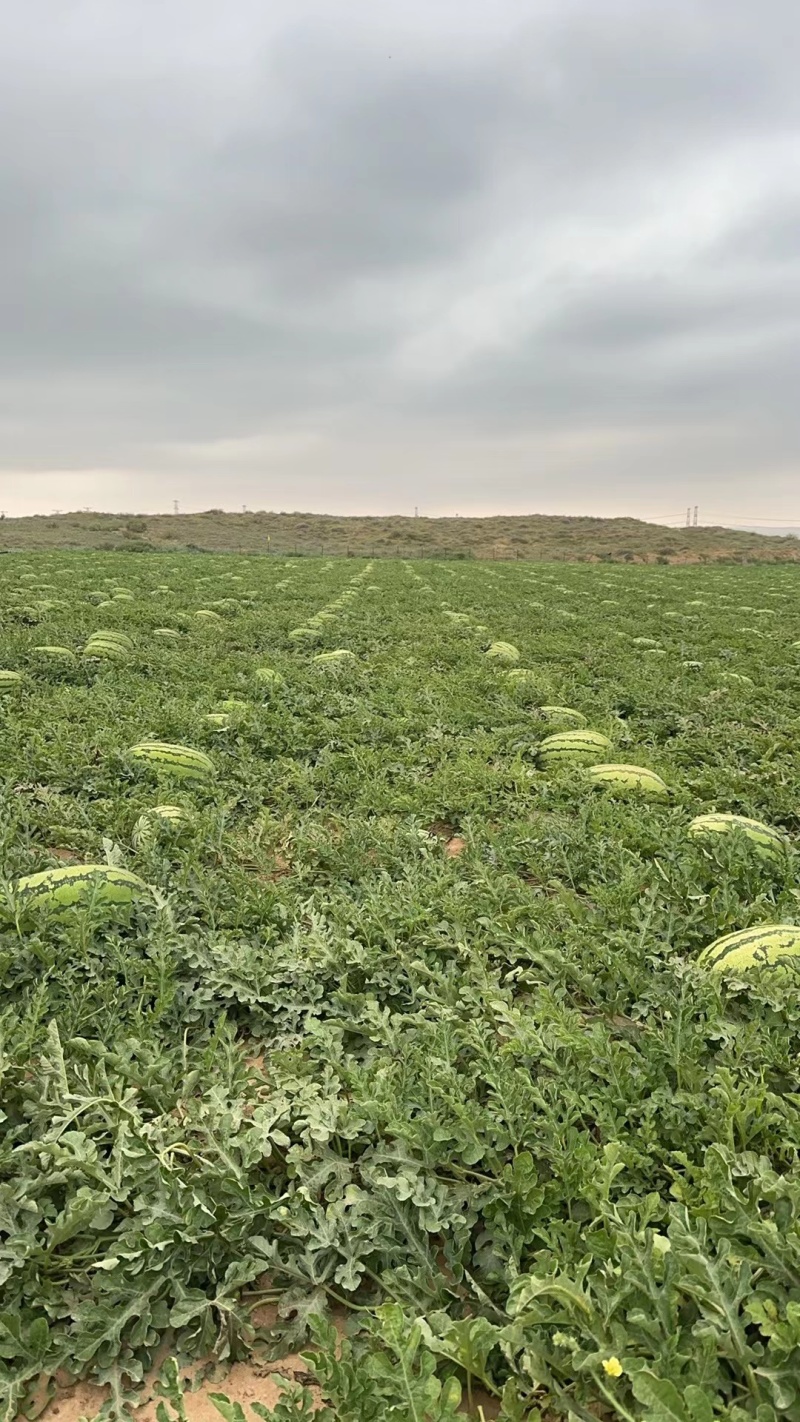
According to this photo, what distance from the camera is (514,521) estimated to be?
85.1m

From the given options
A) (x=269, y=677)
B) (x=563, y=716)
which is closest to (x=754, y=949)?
(x=563, y=716)

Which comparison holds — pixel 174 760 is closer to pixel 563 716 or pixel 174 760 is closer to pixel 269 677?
pixel 269 677

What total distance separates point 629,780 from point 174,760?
263cm

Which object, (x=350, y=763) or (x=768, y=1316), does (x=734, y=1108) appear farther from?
(x=350, y=763)

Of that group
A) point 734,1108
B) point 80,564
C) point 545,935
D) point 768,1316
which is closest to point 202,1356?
point 768,1316

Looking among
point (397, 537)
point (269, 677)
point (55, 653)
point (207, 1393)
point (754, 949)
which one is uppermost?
point (397, 537)

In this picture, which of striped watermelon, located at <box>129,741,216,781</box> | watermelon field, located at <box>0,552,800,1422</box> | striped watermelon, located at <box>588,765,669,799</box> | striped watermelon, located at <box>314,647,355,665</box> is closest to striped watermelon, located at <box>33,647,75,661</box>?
watermelon field, located at <box>0,552,800,1422</box>

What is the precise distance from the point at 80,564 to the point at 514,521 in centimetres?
7079

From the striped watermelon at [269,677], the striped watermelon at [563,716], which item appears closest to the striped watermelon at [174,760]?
the striped watermelon at [269,677]

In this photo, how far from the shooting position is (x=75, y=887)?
2.94 metres

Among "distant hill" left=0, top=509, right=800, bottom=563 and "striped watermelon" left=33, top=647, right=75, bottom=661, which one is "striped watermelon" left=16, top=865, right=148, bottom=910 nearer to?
"striped watermelon" left=33, top=647, right=75, bottom=661

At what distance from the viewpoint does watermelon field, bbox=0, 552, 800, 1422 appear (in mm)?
1533

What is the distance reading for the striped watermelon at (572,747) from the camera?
498cm

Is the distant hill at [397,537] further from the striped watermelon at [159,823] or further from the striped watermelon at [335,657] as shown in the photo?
the striped watermelon at [159,823]
